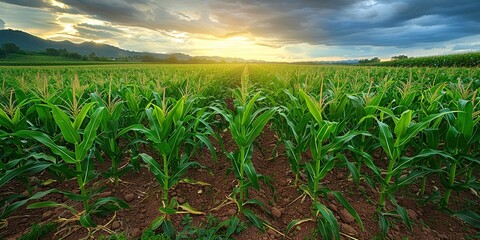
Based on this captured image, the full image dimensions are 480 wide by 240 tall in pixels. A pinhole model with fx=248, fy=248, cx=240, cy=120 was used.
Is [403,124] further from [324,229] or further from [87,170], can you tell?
[87,170]

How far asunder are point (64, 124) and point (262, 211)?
220 centimetres

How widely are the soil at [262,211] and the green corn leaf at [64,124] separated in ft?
3.10

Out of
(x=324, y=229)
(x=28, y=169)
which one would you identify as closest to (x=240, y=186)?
(x=324, y=229)

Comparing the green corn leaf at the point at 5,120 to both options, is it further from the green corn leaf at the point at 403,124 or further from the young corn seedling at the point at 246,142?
the green corn leaf at the point at 403,124

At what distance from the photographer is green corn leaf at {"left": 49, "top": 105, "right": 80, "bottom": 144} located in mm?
2199

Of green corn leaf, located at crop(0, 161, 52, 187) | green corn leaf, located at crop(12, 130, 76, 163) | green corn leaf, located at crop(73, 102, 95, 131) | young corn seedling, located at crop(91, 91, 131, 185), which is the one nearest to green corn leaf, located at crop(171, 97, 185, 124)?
young corn seedling, located at crop(91, 91, 131, 185)

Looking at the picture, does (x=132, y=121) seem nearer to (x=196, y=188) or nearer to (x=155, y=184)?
(x=155, y=184)

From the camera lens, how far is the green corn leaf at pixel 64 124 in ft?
7.22

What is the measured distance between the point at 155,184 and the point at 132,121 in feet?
3.25

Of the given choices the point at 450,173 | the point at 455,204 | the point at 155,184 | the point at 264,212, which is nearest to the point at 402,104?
the point at 450,173

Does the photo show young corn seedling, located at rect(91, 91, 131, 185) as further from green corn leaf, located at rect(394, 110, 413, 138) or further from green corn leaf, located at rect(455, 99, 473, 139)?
green corn leaf, located at rect(455, 99, 473, 139)

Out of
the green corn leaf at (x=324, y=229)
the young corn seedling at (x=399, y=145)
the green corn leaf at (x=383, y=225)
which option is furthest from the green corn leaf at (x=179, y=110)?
the green corn leaf at (x=383, y=225)

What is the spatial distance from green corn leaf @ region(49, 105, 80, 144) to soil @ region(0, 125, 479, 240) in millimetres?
946

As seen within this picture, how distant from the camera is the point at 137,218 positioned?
108 inches
